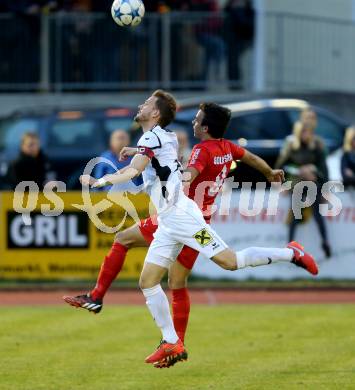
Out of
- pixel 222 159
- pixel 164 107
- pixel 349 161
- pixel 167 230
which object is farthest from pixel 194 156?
pixel 349 161

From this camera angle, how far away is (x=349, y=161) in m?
18.4

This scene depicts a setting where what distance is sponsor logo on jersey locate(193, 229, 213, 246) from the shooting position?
10.6m

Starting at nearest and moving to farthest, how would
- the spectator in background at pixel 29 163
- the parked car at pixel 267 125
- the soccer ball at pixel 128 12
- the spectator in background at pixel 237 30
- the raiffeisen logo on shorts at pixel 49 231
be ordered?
the soccer ball at pixel 128 12, the raiffeisen logo on shorts at pixel 49 231, the spectator in background at pixel 29 163, the parked car at pixel 267 125, the spectator in background at pixel 237 30

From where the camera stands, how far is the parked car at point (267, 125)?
66.9ft

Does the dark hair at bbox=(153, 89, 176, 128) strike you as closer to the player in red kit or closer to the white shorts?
the player in red kit

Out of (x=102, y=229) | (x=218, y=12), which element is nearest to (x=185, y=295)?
(x=102, y=229)

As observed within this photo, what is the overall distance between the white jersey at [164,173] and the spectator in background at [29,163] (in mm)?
8290

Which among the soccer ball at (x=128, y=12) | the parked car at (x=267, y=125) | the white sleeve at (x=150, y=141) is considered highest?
the soccer ball at (x=128, y=12)

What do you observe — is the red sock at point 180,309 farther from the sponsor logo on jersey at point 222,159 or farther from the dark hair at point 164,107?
the dark hair at point 164,107

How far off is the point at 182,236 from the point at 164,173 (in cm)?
53

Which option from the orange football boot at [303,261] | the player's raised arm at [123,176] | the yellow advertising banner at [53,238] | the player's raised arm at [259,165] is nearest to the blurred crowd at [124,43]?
the yellow advertising banner at [53,238]

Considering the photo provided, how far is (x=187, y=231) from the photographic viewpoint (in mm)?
10648

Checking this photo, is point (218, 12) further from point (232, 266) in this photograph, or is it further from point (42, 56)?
Answer: point (232, 266)

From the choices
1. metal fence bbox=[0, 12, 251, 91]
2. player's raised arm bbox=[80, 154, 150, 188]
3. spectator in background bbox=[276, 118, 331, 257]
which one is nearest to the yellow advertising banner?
spectator in background bbox=[276, 118, 331, 257]
